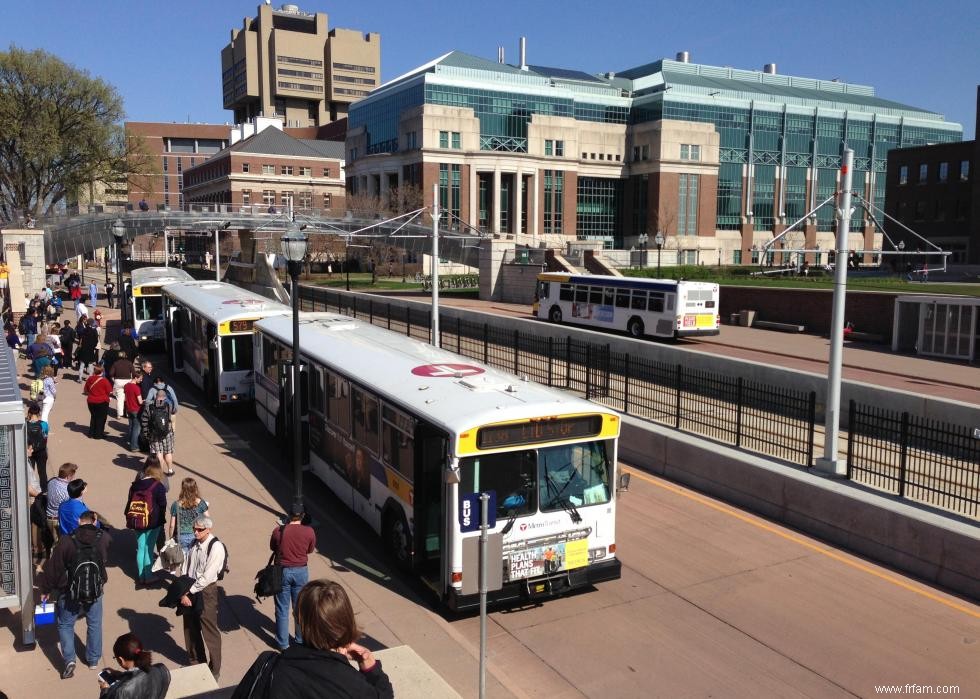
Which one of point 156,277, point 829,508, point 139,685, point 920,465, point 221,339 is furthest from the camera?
point 156,277

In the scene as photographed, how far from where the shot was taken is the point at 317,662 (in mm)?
3662

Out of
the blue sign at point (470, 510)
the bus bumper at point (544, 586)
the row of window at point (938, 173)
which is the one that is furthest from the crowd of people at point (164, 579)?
the row of window at point (938, 173)

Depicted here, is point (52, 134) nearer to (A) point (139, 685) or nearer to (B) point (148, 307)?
(B) point (148, 307)

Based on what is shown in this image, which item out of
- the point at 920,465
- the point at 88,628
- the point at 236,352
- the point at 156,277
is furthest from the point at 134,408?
the point at 156,277

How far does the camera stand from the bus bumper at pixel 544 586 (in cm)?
897

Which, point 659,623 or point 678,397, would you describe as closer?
point 659,623

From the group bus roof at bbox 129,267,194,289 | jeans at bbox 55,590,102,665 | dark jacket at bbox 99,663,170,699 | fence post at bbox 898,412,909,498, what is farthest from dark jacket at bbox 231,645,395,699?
bus roof at bbox 129,267,194,289

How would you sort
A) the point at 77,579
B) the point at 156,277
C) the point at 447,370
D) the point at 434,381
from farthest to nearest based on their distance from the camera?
the point at 156,277 < the point at 447,370 < the point at 434,381 < the point at 77,579

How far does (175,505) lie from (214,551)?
206cm

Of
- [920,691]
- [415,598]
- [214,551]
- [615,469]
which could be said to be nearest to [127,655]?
[214,551]

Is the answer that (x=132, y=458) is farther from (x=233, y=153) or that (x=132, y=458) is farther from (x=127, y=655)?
(x=233, y=153)

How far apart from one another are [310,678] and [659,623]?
6.34 m

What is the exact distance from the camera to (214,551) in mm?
7703

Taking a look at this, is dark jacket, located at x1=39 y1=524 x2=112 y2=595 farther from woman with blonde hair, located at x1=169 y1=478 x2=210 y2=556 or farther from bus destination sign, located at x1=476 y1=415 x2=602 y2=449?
bus destination sign, located at x1=476 y1=415 x2=602 y2=449
